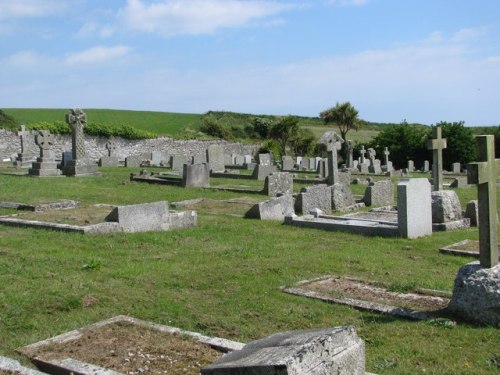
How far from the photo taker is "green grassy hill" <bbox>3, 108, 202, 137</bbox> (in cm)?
6253

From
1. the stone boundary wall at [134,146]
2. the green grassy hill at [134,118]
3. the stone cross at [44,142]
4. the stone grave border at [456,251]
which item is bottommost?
the stone grave border at [456,251]

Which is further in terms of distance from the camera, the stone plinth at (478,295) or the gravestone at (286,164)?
the gravestone at (286,164)

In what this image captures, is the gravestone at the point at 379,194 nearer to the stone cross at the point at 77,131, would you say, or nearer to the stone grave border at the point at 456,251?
the stone grave border at the point at 456,251

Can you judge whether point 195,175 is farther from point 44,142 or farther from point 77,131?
point 77,131

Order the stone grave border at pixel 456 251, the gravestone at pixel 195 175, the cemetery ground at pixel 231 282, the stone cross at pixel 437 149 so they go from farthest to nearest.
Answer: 1. the gravestone at pixel 195 175
2. the stone cross at pixel 437 149
3. the stone grave border at pixel 456 251
4. the cemetery ground at pixel 231 282

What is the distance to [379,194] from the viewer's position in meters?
18.2

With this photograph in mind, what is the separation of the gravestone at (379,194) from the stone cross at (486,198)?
38.6 feet

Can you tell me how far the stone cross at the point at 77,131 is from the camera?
26.1 meters

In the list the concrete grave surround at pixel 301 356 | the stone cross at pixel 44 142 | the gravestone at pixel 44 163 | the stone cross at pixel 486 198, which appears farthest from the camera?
the stone cross at pixel 44 142

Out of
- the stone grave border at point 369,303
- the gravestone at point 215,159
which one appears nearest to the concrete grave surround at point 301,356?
the stone grave border at point 369,303

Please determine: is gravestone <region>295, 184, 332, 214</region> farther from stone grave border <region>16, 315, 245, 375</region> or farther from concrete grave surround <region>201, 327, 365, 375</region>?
concrete grave surround <region>201, 327, 365, 375</region>

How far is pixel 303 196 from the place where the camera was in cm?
1567

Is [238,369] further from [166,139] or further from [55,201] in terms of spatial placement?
[166,139]

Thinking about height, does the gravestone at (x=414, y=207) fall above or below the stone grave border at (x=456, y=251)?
above
